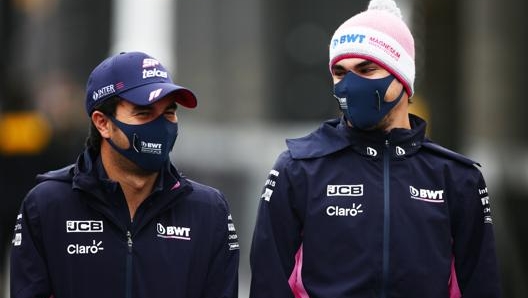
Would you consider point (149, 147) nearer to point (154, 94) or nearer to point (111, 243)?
point (154, 94)

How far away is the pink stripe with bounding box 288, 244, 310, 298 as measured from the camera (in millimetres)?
6675

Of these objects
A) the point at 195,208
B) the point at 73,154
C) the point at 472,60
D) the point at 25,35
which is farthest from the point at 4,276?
the point at 472,60

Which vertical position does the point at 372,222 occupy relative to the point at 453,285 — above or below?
above

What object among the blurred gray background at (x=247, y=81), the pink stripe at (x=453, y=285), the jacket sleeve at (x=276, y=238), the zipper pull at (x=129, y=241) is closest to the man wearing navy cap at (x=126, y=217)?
the zipper pull at (x=129, y=241)

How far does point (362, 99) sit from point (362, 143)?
236mm

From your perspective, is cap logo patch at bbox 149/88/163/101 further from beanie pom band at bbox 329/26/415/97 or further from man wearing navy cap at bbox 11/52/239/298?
beanie pom band at bbox 329/26/415/97

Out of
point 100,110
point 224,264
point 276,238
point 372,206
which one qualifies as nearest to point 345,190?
point 372,206

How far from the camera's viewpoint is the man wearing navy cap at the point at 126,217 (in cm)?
654

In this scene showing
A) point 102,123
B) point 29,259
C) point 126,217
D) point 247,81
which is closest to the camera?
point 29,259

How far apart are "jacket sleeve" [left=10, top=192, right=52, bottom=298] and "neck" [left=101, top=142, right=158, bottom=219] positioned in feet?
1.22

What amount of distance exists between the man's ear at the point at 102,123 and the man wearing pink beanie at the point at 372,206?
0.77 meters

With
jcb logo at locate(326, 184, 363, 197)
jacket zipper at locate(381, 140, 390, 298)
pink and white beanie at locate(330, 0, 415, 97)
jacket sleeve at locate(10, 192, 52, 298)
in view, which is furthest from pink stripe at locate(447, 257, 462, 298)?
jacket sleeve at locate(10, 192, 52, 298)

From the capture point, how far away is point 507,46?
23594 millimetres

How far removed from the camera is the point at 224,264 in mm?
6723
